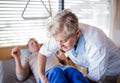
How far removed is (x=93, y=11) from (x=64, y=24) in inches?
76.5

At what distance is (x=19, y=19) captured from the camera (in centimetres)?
244

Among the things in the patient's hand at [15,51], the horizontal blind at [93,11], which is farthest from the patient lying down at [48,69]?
the horizontal blind at [93,11]

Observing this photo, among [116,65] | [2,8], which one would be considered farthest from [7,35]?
[116,65]

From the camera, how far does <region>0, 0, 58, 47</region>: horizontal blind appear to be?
92.8 inches

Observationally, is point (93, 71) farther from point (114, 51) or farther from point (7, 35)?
point (7, 35)

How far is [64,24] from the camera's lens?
120cm

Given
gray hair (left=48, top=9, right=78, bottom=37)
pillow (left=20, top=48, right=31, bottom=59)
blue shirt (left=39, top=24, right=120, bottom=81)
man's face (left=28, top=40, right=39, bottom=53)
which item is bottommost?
pillow (left=20, top=48, right=31, bottom=59)

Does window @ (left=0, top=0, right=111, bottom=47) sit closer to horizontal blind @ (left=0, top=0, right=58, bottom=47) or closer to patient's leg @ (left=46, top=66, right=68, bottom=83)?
horizontal blind @ (left=0, top=0, right=58, bottom=47)

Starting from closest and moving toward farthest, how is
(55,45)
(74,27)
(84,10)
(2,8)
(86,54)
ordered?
1. (74,27)
2. (86,54)
3. (55,45)
4. (2,8)
5. (84,10)

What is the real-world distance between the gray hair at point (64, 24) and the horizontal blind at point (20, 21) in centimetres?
128

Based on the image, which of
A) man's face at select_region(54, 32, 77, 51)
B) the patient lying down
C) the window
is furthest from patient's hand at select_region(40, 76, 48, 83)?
the window

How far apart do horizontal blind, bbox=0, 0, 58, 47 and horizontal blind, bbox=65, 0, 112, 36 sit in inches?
16.8

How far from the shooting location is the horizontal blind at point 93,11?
2.89 meters

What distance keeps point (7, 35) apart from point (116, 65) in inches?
55.6
